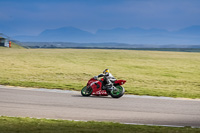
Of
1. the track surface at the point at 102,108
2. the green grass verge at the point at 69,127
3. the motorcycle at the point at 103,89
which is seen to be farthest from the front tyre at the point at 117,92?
the green grass verge at the point at 69,127

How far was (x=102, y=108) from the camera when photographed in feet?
50.5

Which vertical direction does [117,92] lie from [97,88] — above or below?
below

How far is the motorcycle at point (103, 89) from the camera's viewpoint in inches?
738

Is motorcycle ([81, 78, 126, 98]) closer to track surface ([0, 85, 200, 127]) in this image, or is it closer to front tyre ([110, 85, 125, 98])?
front tyre ([110, 85, 125, 98])

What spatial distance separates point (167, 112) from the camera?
14.9m

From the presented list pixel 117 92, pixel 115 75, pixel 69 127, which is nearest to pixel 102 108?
pixel 117 92

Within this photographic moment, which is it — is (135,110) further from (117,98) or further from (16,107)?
(16,107)

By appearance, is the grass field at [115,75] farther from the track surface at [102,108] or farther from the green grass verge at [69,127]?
the green grass verge at [69,127]

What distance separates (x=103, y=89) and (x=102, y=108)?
3648mm

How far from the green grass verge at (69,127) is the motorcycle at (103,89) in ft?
22.1

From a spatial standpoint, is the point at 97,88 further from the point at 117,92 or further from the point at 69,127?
the point at 69,127

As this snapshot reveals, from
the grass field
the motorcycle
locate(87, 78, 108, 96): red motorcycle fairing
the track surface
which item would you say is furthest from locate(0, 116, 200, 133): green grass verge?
the grass field

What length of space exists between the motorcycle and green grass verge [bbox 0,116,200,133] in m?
6.73

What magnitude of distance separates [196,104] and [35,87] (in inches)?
465
